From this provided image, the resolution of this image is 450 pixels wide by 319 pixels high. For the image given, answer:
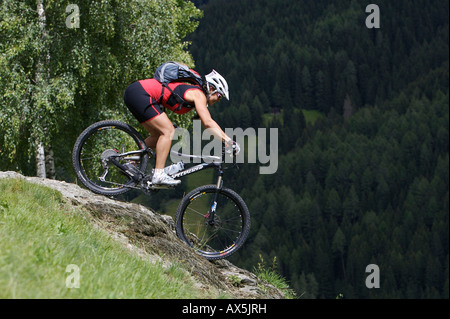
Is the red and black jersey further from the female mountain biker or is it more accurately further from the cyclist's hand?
the cyclist's hand

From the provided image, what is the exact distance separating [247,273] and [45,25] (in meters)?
13.6

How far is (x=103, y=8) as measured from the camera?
18.1m

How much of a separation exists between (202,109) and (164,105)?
1.88ft

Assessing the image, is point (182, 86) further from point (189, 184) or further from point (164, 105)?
point (189, 184)

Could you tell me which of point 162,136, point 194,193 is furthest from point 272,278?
point 162,136

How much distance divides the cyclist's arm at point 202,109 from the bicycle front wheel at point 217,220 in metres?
0.78

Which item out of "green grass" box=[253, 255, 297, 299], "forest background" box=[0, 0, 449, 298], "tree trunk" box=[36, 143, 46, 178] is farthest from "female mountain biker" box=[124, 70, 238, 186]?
"tree trunk" box=[36, 143, 46, 178]

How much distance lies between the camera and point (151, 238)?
7176 millimetres

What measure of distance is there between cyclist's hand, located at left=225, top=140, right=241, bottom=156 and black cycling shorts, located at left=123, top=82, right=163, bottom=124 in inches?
38.7

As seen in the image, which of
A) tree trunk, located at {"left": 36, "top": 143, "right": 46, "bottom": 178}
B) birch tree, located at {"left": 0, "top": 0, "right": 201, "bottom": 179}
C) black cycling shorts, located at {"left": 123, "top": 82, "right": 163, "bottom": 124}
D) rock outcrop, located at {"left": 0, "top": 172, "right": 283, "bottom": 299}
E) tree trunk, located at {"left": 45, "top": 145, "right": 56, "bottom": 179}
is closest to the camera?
rock outcrop, located at {"left": 0, "top": 172, "right": 283, "bottom": 299}

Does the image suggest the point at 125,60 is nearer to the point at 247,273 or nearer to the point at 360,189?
the point at 247,273

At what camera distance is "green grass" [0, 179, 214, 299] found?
4.01 metres

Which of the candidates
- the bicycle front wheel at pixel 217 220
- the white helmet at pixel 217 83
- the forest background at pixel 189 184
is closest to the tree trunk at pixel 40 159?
the forest background at pixel 189 184

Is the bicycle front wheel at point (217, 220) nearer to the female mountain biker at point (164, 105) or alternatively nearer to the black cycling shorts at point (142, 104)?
the female mountain biker at point (164, 105)
